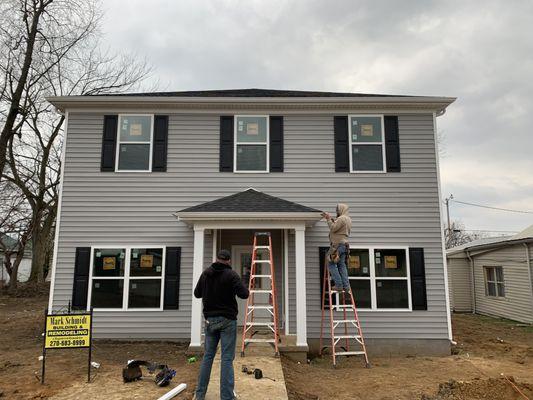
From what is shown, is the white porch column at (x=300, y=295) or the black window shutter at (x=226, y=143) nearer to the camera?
the white porch column at (x=300, y=295)

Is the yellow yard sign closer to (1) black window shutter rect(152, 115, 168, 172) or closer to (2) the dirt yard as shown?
(2) the dirt yard

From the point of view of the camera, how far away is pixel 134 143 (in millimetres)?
9070

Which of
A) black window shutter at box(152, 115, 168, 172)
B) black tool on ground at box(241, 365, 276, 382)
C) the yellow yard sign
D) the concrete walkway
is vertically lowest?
the concrete walkway

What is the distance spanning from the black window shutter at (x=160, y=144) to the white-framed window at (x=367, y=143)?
15.1 feet

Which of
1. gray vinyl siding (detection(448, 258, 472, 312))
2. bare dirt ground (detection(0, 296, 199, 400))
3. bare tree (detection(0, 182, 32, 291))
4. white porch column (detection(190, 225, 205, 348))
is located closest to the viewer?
bare dirt ground (detection(0, 296, 199, 400))

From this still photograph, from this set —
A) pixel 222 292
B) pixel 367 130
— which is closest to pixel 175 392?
pixel 222 292

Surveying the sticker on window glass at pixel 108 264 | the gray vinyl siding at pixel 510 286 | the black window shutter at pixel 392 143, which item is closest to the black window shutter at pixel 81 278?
the sticker on window glass at pixel 108 264

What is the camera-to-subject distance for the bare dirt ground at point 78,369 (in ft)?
16.9

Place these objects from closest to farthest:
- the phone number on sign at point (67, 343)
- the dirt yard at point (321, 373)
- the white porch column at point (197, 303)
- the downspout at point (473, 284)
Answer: the dirt yard at point (321, 373) → the phone number on sign at point (67, 343) → the white porch column at point (197, 303) → the downspout at point (473, 284)

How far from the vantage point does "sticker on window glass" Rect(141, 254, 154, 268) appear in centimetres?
860

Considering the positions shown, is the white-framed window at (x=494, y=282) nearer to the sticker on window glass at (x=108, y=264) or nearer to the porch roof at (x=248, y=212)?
the porch roof at (x=248, y=212)

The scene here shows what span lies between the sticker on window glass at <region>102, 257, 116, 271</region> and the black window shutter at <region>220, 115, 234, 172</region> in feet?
11.0

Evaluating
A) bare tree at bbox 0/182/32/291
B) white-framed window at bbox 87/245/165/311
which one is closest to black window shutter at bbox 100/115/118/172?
white-framed window at bbox 87/245/165/311

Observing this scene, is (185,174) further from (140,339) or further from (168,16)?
(168,16)
